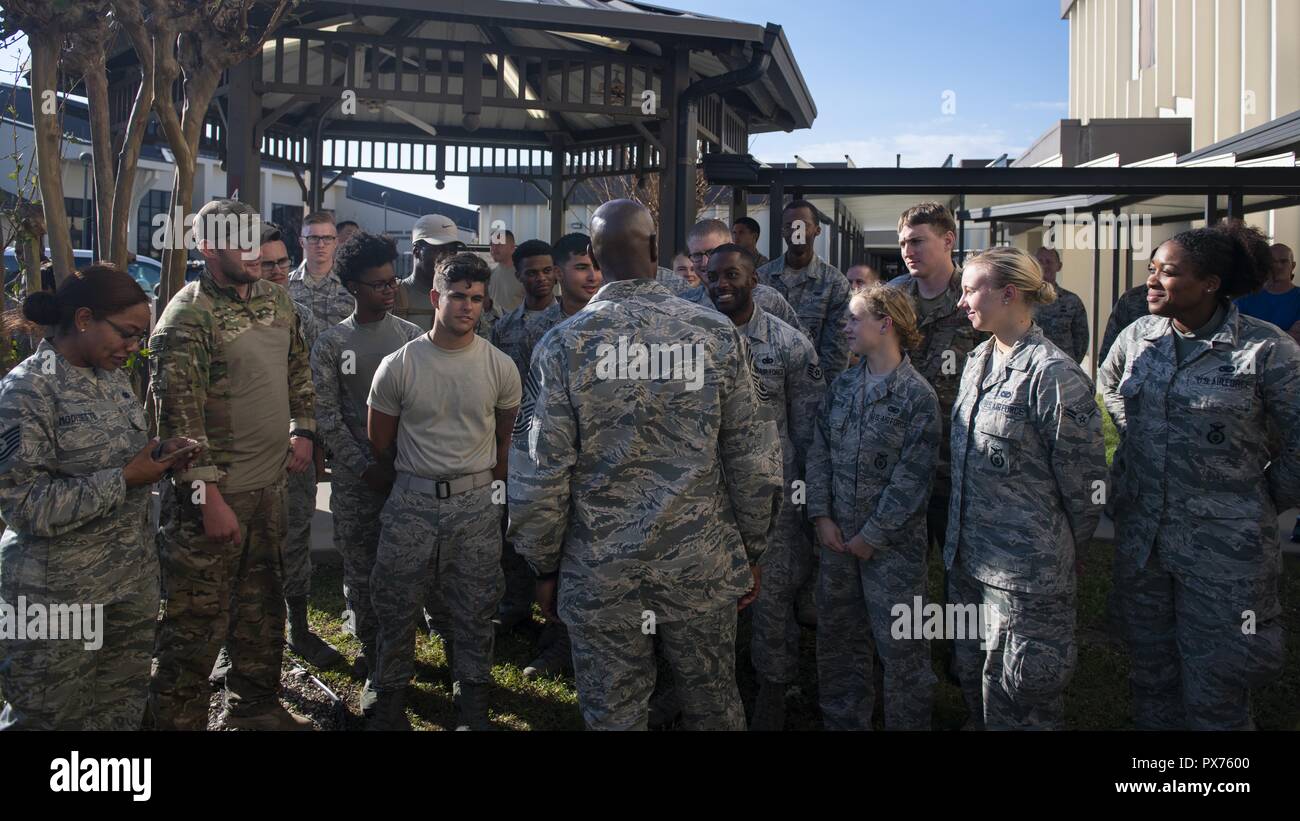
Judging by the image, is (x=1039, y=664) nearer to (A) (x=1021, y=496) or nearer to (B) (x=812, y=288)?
(A) (x=1021, y=496)

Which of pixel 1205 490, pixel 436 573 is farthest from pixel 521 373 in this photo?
pixel 1205 490

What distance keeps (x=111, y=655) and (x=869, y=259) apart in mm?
29922

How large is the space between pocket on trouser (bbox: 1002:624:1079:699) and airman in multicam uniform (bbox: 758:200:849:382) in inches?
94.8

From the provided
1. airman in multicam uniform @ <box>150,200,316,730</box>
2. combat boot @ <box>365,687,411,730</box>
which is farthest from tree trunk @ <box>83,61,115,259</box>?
combat boot @ <box>365,687,411,730</box>

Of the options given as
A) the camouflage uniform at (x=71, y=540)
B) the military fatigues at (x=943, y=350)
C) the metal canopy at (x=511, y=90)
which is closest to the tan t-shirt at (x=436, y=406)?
the camouflage uniform at (x=71, y=540)

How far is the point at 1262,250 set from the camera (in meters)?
3.56

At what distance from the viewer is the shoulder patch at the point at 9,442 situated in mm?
2885

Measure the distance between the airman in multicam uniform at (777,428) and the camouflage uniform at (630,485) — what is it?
3.55 ft

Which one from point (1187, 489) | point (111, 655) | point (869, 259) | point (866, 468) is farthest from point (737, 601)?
point (869, 259)

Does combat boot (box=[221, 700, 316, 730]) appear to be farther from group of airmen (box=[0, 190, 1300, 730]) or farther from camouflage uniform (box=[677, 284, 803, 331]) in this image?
camouflage uniform (box=[677, 284, 803, 331])

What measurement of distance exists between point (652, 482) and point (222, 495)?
1.90 meters

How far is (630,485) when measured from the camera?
2.79 metres

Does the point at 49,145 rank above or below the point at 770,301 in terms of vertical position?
above

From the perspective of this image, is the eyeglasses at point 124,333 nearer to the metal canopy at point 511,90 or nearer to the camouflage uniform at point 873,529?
the camouflage uniform at point 873,529
